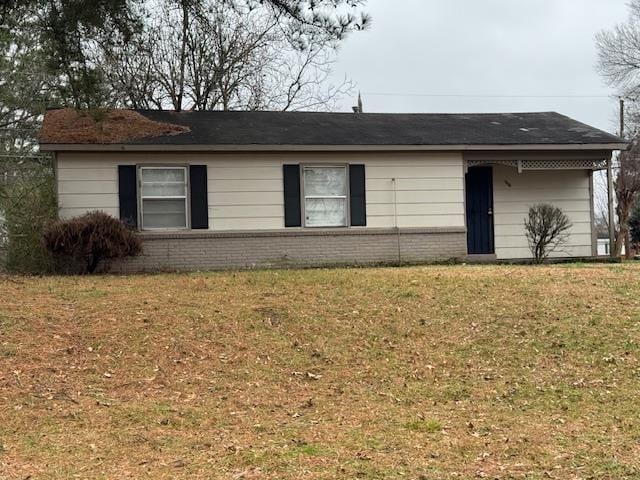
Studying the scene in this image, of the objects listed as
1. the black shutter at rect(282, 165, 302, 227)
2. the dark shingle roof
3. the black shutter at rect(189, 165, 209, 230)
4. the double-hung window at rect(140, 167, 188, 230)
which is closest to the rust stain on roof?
the dark shingle roof

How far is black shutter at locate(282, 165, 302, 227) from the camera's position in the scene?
13.9m

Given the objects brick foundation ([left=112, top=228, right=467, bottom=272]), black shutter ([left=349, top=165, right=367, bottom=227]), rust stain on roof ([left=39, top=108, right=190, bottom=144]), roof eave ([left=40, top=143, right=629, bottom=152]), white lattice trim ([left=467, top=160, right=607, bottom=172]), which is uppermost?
rust stain on roof ([left=39, top=108, right=190, bottom=144])

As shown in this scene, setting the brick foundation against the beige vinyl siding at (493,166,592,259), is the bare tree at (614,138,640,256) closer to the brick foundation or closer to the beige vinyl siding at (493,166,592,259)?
the beige vinyl siding at (493,166,592,259)

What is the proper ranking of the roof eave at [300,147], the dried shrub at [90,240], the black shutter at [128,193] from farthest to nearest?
the black shutter at [128,193] < the roof eave at [300,147] < the dried shrub at [90,240]

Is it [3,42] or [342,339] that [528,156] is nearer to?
[342,339]

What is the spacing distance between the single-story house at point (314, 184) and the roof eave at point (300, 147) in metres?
0.03

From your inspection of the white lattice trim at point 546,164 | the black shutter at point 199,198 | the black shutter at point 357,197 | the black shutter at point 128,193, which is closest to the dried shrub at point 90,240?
the black shutter at point 128,193

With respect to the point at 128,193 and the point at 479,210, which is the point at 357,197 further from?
the point at 128,193

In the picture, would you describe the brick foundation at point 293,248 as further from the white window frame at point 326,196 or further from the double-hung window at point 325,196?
the double-hung window at point 325,196

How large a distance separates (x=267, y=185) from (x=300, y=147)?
1068 mm

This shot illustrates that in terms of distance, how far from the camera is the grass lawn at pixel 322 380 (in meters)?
4.35

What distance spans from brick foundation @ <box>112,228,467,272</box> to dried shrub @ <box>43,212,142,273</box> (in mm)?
841

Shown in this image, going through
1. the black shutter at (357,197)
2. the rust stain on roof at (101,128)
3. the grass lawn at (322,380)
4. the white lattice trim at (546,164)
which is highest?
the rust stain on roof at (101,128)

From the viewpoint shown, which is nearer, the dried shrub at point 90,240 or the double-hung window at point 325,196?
the dried shrub at point 90,240
